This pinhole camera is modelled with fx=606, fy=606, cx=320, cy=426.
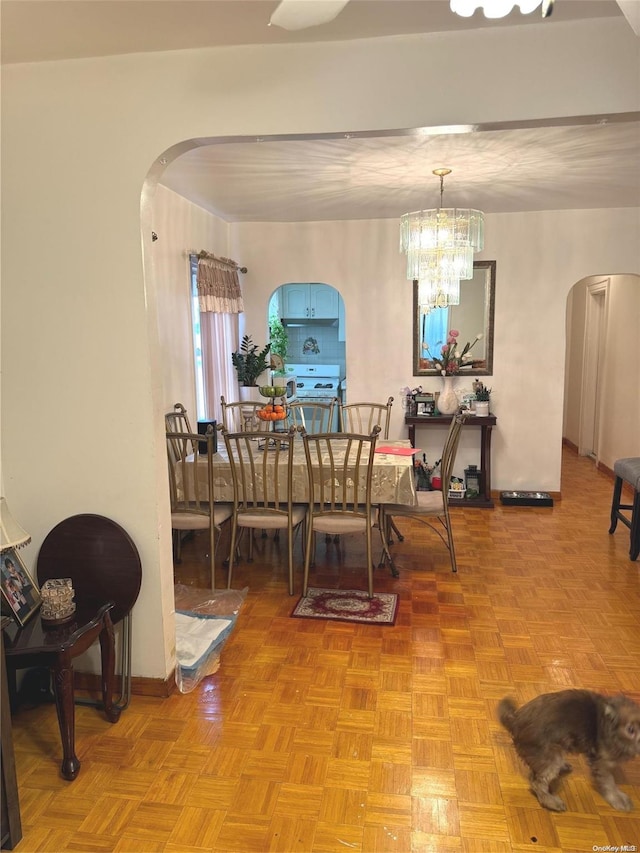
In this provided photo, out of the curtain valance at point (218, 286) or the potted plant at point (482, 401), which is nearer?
the curtain valance at point (218, 286)

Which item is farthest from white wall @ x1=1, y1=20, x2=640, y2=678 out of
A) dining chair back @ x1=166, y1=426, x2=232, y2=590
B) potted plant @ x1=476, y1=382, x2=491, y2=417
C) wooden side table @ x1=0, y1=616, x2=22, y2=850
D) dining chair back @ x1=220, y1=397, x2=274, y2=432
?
potted plant @ x1=476, y1=382, x2=491, y2=417

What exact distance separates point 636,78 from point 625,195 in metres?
3.15

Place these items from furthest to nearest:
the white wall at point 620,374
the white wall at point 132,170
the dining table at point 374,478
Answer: the white wall at point 620,374 → the dining table at point 374,478 → the white wall at point 132,170

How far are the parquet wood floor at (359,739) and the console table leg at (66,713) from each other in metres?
0.05

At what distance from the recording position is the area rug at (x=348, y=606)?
3.21m

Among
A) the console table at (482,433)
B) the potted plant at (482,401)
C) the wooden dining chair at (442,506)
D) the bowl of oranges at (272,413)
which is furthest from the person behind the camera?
the potted plant at (482,401)

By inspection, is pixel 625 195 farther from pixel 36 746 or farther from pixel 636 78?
pixel 36 746

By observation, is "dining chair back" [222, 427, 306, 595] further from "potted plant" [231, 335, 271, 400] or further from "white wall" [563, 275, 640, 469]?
"white wall" [563, 275, 640, 469]

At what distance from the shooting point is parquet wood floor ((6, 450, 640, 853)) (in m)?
1.84

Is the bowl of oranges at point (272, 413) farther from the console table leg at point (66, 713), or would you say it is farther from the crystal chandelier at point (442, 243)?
the console table leg at point (66, 713)

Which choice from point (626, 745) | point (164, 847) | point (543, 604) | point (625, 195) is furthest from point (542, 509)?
point (164, 847)

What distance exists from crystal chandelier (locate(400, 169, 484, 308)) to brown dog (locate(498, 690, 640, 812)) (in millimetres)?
2730

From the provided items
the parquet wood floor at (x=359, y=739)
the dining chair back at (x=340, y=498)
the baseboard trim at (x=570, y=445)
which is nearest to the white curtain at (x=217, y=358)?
the dining chair back at (x=340, y=498)

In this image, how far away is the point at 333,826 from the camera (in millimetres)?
1857
